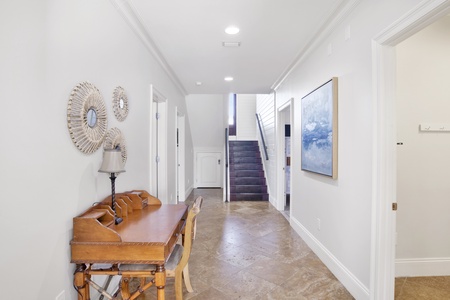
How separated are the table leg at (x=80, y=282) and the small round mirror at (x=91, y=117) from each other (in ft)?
3.24

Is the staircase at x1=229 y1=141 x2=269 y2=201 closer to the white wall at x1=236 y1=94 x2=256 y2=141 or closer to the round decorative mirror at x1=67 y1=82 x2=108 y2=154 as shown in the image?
the white wall at x1=236 y1=94 x2=256 y2=141

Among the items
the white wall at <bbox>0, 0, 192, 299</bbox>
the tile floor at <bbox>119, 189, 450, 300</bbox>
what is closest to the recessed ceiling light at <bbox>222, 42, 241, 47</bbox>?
the white wall at <bbox>0, 0, 192, 299</bbox>

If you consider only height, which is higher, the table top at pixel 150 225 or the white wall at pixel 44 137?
the white wall at pixel 44 137

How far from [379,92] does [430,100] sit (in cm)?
114

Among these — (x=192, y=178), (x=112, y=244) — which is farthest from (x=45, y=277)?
(x=192, y=178)

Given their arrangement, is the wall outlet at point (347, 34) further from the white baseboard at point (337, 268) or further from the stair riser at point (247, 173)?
the stair riser at point (247, 173)

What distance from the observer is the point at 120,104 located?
2.36 metres

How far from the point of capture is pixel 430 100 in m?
2.53

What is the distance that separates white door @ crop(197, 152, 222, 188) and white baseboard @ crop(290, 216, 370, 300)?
4.78 meters

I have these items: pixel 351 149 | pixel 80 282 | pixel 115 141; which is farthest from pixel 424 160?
pixel 80 282

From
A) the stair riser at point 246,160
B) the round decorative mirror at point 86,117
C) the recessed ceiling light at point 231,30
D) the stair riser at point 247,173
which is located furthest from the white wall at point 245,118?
the round decorative mirror at point 86,117

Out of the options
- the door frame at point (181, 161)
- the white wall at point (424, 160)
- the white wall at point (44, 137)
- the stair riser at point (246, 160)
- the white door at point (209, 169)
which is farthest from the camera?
the white door at point (209, 169)

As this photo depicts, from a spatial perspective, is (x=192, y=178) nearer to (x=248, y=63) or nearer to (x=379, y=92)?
(x=248, y=63)

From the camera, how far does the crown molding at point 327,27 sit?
227 cm
